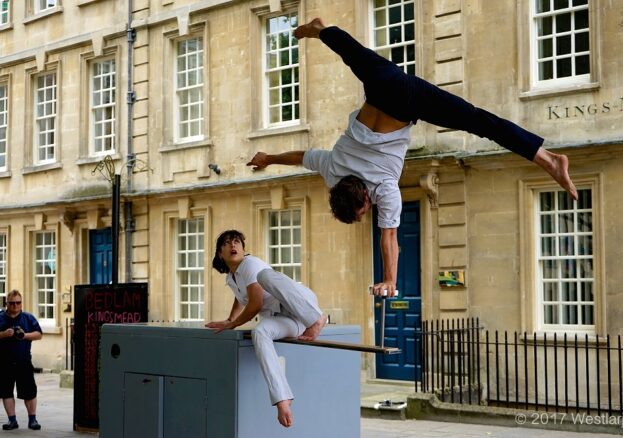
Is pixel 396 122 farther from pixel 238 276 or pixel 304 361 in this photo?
pixel 304 361

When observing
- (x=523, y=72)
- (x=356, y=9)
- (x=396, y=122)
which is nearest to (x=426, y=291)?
(x=523, y=72)

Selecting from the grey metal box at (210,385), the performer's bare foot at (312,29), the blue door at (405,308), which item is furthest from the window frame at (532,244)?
the performer's bare foot at (312,29)

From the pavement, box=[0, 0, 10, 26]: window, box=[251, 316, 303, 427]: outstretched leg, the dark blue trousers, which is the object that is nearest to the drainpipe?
the pavement

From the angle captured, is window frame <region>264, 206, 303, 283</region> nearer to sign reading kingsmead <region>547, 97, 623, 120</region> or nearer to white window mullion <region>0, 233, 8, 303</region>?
sign reading kingsmead <region>547, 97, 623, 120</region>

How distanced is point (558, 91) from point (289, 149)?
16.4ft

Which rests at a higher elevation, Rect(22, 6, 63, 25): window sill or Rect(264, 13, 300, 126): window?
Rect(22, 6, 63, 25): window sill

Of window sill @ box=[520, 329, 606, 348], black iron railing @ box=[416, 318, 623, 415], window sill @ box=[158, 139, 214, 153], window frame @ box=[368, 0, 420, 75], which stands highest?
window frame @ box=[368, 0, 420, 75]

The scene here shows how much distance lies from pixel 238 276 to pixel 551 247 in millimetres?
7708

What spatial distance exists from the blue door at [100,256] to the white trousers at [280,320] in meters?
13.9

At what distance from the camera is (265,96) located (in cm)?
1794

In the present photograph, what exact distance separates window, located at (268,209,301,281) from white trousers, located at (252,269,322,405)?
990 centimetres

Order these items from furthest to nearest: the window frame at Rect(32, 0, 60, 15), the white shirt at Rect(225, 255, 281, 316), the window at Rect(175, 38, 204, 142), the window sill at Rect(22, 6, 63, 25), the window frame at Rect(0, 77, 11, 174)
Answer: the window frame at Rect(0, 77, 11, 174)
the window frame at Rect(32, 0, 60, 15)
the window sill at Rect(22, 6, 63, 25)
the window at Rect(175, 38, 204, 142)
the white shirt at Rect(225, 255, 281, 316)

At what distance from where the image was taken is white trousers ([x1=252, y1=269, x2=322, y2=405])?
7.07 metres

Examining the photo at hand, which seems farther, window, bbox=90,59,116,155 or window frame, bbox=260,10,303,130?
window, bbox=90,59,116,155
